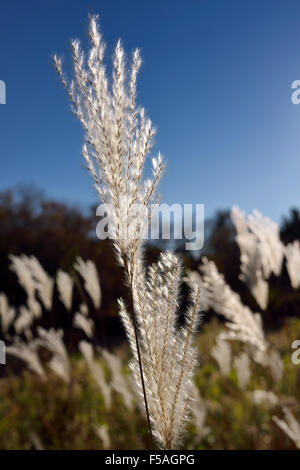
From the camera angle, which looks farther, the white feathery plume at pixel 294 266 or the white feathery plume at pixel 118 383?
the white feathery plume at pixel 118 383

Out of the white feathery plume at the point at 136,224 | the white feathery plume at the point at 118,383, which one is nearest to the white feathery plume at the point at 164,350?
the white feathery plume at the point at 136,224

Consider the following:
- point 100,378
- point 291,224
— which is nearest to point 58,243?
point 291,224

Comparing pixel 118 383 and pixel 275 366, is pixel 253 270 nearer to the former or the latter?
pixel 275 366

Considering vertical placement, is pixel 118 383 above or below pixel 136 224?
below

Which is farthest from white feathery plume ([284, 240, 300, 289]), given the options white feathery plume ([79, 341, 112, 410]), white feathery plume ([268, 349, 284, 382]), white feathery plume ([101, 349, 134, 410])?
white feathery plume ([79, 341, 112, 410])

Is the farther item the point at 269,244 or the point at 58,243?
the point at 58,243

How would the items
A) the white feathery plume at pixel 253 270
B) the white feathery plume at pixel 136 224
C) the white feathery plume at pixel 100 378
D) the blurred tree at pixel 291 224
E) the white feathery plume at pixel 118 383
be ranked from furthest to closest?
the blurred tree at pixel 291 224 → the white feathery plume at pixel 100 378 → the white feathery plume at pixel 118 383 → the white feathery plume at pixel 253 270 → the white feathery plume at pixel 136 224

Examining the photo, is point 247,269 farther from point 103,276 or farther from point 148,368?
point 103,276

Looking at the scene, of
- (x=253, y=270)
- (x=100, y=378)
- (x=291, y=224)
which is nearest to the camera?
(x=253, y=270)

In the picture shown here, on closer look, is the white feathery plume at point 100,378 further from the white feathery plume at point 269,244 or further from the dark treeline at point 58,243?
the dark treeline at point 58,243

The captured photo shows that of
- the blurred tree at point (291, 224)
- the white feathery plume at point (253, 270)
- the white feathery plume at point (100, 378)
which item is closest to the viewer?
the white feathery plume at point (253, 270)

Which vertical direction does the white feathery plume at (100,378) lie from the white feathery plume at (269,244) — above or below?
below
